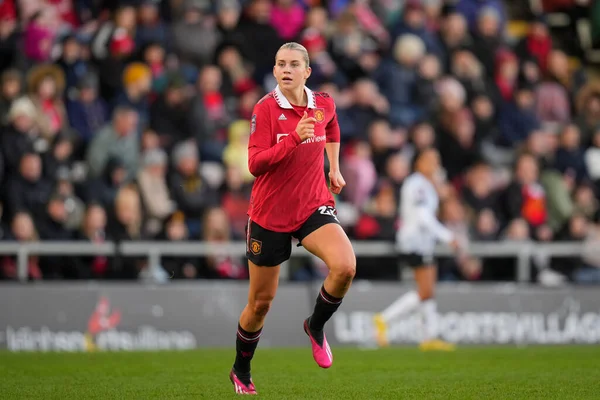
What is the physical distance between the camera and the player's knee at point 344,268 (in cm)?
830

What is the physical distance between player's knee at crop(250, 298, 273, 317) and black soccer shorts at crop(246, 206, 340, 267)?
0.30 metres

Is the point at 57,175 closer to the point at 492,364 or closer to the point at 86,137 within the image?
the point at 86,137

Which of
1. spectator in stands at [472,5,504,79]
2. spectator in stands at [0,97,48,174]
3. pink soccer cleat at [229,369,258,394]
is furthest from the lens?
spectator in stands at [472,5,504,79]

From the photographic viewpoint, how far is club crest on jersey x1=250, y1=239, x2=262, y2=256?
8539 mm

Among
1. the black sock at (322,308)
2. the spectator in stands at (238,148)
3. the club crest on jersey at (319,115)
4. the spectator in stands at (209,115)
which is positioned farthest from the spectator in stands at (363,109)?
the club crest on jersey at (319,115)

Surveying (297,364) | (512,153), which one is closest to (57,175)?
(297,364)

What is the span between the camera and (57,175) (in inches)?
603

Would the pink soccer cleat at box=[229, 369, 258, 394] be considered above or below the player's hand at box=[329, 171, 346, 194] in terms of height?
below

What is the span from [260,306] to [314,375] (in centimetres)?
228

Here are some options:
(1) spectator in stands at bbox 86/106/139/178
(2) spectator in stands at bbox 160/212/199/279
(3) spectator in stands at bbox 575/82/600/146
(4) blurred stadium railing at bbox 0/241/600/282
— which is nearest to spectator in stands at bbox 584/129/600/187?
(3) spectator in stands at bbox 575/82/600/146

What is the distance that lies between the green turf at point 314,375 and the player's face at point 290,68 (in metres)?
2.32

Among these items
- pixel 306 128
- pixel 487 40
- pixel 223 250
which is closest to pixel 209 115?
pixel 223 250

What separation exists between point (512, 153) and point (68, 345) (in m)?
7.98

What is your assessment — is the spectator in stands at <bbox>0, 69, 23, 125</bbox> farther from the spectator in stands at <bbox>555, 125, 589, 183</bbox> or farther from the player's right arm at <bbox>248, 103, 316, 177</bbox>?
the spectator in stands at <bbox>555, 125, 589, 183</bbox>
